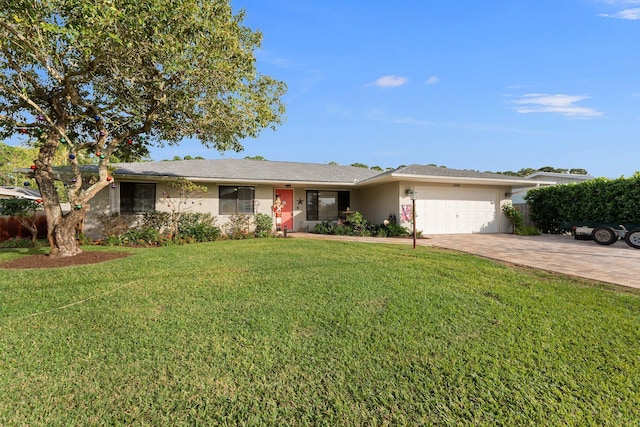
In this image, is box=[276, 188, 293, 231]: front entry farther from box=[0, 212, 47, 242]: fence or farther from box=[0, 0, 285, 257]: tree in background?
box=[0, 212, 47, 242]: fence

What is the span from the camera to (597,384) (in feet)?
7.13

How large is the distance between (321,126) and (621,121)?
11771mm

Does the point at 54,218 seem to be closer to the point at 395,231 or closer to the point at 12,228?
the point at 12,228

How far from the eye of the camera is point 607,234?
30.5ft

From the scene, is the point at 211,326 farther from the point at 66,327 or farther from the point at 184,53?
the point at 184,53

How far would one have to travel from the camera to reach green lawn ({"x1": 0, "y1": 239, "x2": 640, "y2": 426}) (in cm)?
194

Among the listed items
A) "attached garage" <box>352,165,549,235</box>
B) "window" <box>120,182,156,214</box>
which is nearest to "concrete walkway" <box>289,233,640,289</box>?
"attached garage" <box>352,165,549,235</box>

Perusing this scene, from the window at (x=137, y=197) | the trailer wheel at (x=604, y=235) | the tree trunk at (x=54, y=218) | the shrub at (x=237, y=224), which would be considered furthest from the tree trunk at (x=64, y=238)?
the trailer wheel at (x=604, y=235)

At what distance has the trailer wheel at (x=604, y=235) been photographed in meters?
9.16

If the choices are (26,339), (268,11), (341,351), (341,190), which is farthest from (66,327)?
(341,190)

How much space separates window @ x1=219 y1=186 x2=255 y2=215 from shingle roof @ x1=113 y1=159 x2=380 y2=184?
0.72 m

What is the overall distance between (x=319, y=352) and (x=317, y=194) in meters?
12.0

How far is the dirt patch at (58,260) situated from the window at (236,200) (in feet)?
18.1

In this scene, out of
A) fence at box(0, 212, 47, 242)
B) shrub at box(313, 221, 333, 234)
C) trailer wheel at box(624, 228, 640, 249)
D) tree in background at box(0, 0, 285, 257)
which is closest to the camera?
tree in background at box(0, 0, 285, 257)
